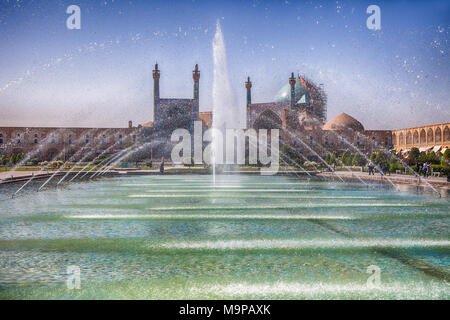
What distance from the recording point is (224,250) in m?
4.40

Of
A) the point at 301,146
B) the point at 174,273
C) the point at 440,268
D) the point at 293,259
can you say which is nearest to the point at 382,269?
the point at 440,268

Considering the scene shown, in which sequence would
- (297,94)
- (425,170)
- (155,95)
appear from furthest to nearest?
(297,94) → (155,95) → (425,170)

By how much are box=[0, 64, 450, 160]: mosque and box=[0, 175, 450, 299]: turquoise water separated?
30.5 m

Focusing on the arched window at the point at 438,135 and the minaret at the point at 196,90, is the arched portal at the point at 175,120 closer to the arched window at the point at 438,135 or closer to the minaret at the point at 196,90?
the minaret at the point at 196,90

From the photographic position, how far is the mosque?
37969 mm

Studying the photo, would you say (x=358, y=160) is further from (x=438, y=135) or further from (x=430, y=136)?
(x=430, y=136)

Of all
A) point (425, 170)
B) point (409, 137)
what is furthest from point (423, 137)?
point (425, 170)

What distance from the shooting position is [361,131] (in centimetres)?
4388

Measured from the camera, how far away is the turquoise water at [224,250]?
10.7ft

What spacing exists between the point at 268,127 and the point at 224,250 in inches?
1390

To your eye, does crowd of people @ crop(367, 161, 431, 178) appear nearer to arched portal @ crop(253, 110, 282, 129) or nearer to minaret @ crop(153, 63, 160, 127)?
arched portal @ crop(253, 110, 282, 129)

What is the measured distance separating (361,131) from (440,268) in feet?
137
